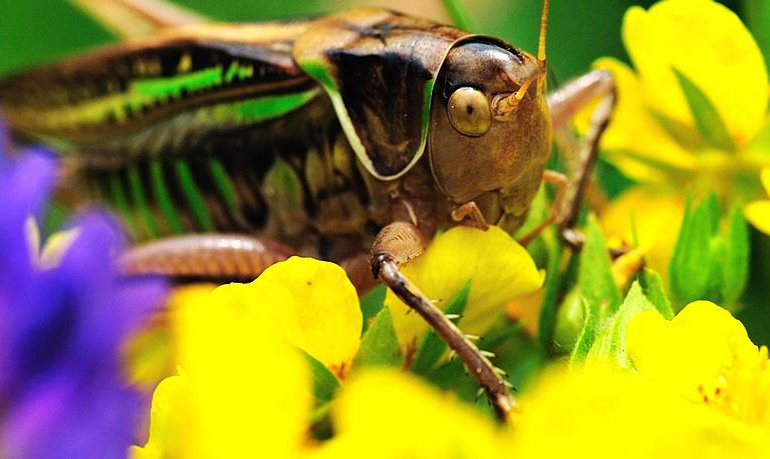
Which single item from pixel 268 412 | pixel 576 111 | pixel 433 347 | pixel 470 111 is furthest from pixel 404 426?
pixel 576 111

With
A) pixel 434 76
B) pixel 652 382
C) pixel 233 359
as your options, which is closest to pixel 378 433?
pixel 233 359

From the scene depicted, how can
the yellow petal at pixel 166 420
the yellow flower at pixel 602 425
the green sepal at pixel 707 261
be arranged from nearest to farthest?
the yellow flower at pixel 602 425 < the yellow petal at pixel 166 420 < the green sepal at pixel 707 261

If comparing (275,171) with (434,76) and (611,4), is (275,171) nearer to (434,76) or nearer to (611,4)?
(434,76)

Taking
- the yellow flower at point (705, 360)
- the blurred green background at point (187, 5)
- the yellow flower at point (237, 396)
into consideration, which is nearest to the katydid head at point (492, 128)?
the yellow flower at point (705, 360)

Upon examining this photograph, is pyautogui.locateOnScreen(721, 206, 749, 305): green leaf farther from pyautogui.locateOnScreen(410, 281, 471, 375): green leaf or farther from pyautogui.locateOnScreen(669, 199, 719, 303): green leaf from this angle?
pyautogui.locateOnScreen(410, 281, 471, 375): green leaf

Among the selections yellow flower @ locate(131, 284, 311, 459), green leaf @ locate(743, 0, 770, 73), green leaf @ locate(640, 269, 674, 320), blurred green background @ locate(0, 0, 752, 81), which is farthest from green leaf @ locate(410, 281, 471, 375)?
blurred green background @ locate(0, 0, 752, 81)

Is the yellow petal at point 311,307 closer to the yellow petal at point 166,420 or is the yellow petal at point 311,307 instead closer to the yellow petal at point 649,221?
the yellow petal at point 166,420
